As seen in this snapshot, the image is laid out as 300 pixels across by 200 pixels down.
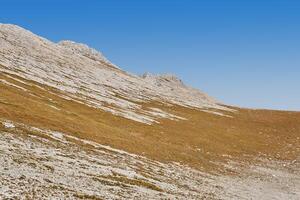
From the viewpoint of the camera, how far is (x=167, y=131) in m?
89.7

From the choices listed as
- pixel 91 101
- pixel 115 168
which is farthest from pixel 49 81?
pixel 115 168

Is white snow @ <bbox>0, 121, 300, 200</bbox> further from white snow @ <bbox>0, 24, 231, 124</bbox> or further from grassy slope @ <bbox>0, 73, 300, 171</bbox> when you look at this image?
white snow @ <bbox>0, 24, 231, 124</bbox>

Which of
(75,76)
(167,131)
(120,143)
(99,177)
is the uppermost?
(75,76)

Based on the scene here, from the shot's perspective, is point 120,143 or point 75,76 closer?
point 120,143

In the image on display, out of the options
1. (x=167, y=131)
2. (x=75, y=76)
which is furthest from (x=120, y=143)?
(x=75, y=76)

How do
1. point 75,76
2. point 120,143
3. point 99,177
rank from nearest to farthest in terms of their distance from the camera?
1. point 99,177
2. point 120,143
3. point 75,76

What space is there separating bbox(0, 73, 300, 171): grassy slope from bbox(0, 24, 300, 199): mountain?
1.08 ft

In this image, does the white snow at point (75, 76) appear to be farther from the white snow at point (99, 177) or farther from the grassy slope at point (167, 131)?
the white snow at point (99, 177)

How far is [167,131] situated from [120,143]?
92.0ft

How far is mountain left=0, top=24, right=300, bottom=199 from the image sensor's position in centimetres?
3878

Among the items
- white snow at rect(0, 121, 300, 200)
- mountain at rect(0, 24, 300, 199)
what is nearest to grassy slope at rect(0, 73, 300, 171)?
mountain at rect(0, 24, 300, 199)

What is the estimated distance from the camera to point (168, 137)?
274 ft

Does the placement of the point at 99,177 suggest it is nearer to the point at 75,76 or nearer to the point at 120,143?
the point at 120,143

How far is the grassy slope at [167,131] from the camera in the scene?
2469 inches
